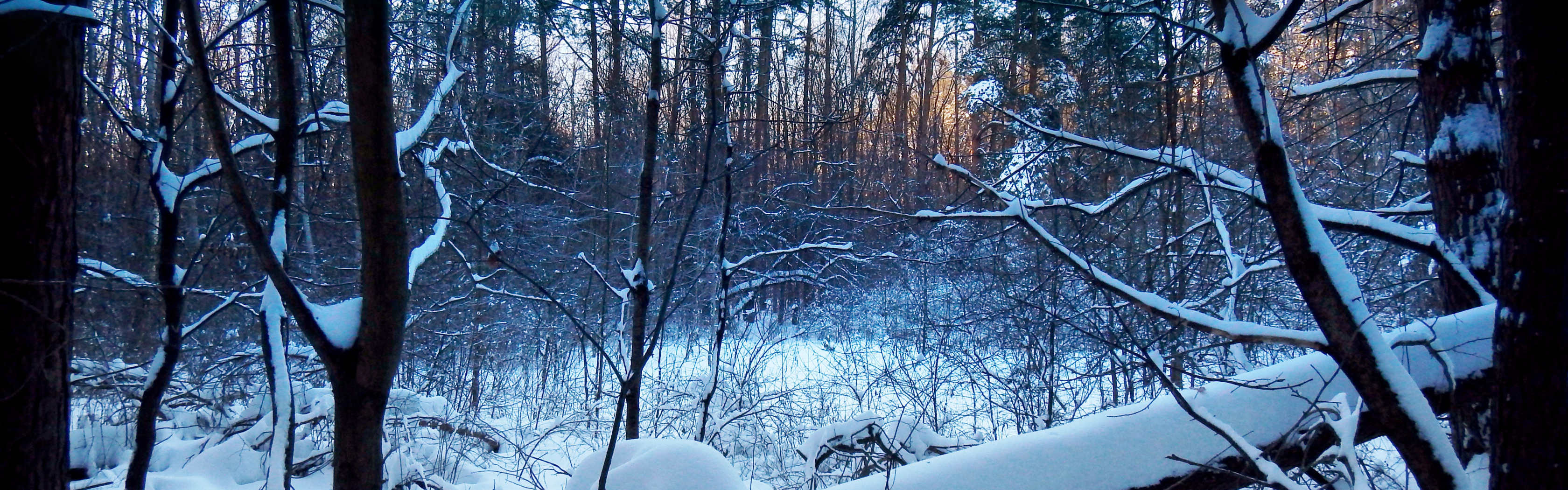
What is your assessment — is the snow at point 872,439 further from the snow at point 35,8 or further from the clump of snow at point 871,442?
the snow at point 35,8

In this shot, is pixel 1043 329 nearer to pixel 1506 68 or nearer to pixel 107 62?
pixel 1506 68

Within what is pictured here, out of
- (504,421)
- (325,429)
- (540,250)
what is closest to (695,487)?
(325,429)

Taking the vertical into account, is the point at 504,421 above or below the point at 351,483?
below

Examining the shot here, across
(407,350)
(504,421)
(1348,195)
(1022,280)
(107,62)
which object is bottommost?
(504,421)

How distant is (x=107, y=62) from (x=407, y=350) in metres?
3.66

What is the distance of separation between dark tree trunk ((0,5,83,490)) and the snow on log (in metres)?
2.50

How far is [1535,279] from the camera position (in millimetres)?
1646

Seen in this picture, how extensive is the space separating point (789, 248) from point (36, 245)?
222 inches

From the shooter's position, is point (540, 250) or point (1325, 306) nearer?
point (1325, 306)

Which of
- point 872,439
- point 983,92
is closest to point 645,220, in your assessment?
point 872,439

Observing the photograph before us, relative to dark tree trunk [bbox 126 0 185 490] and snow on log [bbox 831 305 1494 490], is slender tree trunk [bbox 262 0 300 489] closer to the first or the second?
dark tree trunk [bbox 126 0 185 490]

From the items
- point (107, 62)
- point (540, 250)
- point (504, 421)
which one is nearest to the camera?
point (107, 62)

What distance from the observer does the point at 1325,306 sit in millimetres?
1937

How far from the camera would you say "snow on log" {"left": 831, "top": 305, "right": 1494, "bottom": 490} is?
95.5 inches
